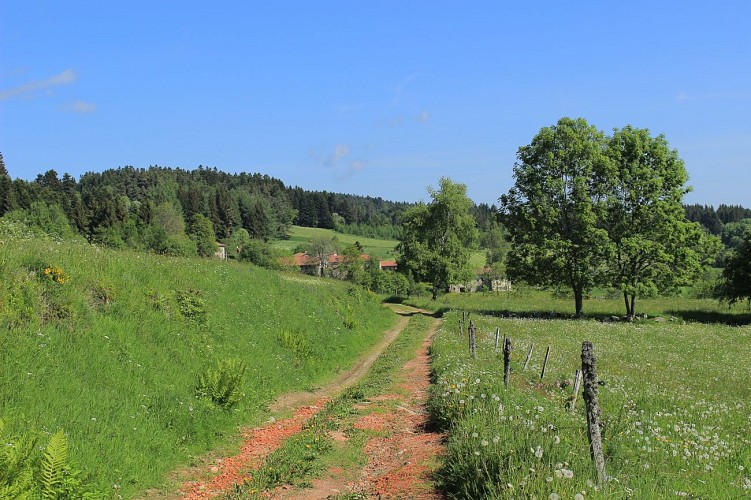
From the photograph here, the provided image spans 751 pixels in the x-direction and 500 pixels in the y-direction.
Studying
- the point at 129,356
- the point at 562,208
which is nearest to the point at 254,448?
the point at 129,356

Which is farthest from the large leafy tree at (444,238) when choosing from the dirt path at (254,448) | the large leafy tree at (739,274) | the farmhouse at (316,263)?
the farmhouse at (316,263)

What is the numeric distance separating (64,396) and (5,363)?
3.92 ft

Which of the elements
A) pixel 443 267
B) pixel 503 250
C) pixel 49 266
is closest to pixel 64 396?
pixel 49 266

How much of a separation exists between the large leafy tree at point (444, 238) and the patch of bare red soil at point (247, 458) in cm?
5752

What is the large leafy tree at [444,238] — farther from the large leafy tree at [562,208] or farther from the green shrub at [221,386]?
the green shrub at [221,386]

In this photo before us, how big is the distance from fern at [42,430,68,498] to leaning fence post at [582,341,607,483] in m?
7.03

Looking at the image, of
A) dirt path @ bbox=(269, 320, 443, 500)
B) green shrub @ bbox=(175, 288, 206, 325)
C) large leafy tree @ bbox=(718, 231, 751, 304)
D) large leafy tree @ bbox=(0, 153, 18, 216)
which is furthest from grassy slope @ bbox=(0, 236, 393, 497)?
large leafy tree @ bbox=(0, 153, 18, 216)

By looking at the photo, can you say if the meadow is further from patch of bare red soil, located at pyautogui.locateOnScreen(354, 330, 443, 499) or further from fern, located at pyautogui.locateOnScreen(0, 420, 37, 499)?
fern, located at pyautogui.locateOnScreen(0, 420, 37, 499)

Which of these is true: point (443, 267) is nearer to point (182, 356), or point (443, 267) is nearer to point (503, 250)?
point (182, 356)

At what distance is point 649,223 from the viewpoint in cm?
4697

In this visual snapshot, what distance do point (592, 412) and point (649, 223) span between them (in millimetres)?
45448

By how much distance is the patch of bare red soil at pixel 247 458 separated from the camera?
8.84 meters

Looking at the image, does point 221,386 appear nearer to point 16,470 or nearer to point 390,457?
point 390,457

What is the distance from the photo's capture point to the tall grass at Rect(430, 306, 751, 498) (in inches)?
259
